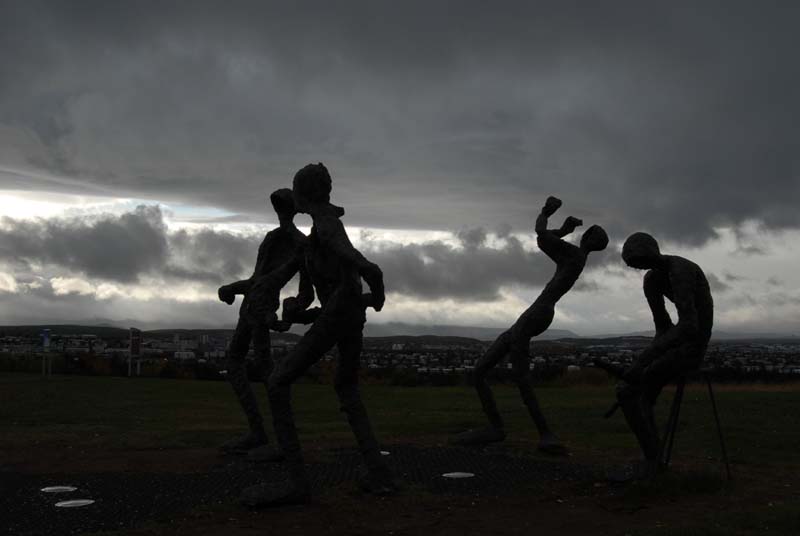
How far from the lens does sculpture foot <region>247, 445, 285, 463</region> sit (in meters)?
10.1

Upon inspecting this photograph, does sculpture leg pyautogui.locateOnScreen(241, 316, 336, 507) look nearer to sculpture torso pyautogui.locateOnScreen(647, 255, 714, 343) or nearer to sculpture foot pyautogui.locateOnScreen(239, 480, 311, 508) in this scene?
sculpture foot pyautogui.locateOnScreen(239, 480, 311, 508)

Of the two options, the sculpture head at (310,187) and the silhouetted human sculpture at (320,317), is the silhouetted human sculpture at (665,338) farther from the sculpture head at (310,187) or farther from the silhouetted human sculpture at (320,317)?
the sculpture head at (310,187)

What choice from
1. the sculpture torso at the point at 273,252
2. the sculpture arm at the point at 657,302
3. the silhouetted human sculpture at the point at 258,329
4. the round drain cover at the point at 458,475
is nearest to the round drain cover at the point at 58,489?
the silhouetted human sculpture at the point at 258,329

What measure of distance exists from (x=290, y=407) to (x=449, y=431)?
659 cm

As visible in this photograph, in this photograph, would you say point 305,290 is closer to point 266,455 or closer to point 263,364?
point 263,364

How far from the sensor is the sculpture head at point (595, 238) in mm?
10789

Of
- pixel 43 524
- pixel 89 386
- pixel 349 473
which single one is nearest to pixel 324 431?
pixel 349 473

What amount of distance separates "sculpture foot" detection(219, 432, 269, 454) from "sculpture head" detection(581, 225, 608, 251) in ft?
17.1

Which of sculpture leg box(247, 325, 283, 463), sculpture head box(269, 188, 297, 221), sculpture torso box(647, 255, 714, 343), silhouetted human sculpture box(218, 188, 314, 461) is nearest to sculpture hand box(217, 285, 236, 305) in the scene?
silhouetted human sculpture box(218, 188, 314, 461)

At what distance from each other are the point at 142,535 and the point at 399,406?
44.6 ft

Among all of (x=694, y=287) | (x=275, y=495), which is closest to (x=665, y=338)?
(x=694, y=287)

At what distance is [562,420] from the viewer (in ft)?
→ 51.8

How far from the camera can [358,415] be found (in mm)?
8289

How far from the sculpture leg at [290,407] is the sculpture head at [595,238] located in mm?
4539
